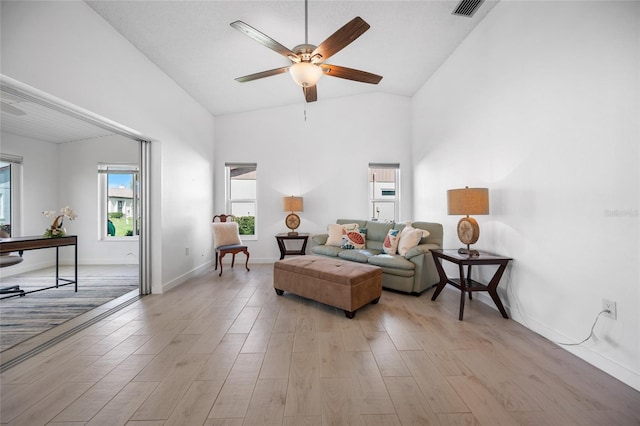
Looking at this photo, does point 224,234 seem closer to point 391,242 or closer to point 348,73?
point 391,242

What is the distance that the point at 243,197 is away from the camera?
17.0 feet

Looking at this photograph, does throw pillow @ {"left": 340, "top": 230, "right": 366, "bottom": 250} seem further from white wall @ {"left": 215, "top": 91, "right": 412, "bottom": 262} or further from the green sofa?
white wall @ {"left": 215, "top": 91, "right": 412, "bottom": 262}

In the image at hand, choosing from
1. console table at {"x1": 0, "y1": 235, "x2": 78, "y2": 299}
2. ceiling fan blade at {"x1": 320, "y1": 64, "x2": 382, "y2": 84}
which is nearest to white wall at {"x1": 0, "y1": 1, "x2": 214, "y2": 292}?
console table at {"x1": 0, "y1": 235, "x2": 78, "y2": 299}

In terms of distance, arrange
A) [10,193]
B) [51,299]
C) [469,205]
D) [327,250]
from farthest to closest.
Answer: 1. [10,193]
2. [327,250]
3. [51,299]
4. [469,205]

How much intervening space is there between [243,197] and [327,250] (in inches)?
89.4

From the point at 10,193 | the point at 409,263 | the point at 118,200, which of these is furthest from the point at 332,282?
the point at 10,193

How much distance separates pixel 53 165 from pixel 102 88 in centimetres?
388

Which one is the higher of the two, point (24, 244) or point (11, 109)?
point (11, 109)

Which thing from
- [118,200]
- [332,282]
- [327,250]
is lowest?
[332,282]

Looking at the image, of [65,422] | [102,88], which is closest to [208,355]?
[65,422]

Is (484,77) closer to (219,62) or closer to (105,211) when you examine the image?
(219,62)

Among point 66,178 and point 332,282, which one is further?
point 66,178

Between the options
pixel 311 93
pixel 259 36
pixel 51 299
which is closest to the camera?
pixel 259 36

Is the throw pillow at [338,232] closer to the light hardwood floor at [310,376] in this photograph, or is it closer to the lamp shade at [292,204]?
the lamp shade at [292,204]
